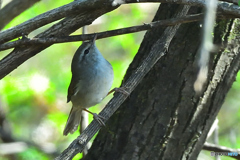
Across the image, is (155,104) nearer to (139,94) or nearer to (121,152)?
(139,94)

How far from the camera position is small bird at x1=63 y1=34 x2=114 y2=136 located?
350 cm

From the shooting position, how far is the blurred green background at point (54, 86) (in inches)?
201

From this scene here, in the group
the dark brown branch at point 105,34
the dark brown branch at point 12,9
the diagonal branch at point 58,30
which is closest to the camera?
the dark brown branch at point 105,34

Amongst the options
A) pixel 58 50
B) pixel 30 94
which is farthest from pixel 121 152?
pixel 58 50

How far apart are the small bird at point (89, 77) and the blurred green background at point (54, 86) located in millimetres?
1343

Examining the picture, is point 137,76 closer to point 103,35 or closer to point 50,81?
point 103,35

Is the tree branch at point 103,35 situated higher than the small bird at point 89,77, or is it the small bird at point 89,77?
the small bird at point 89,77

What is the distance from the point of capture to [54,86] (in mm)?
5219

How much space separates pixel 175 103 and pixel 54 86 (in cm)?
268

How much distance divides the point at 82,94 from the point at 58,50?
308 centimetres

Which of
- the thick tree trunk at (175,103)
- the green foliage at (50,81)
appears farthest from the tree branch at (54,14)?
the green foliage at (50,81)

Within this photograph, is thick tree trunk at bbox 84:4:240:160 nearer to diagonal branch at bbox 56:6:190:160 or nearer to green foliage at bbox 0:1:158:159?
diagonal branch at bbox 56:6:190:160

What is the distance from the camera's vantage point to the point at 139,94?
3.09m

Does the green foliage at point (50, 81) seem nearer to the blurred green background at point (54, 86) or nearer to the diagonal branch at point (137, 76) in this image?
the blurred green background at point (54, 86)
